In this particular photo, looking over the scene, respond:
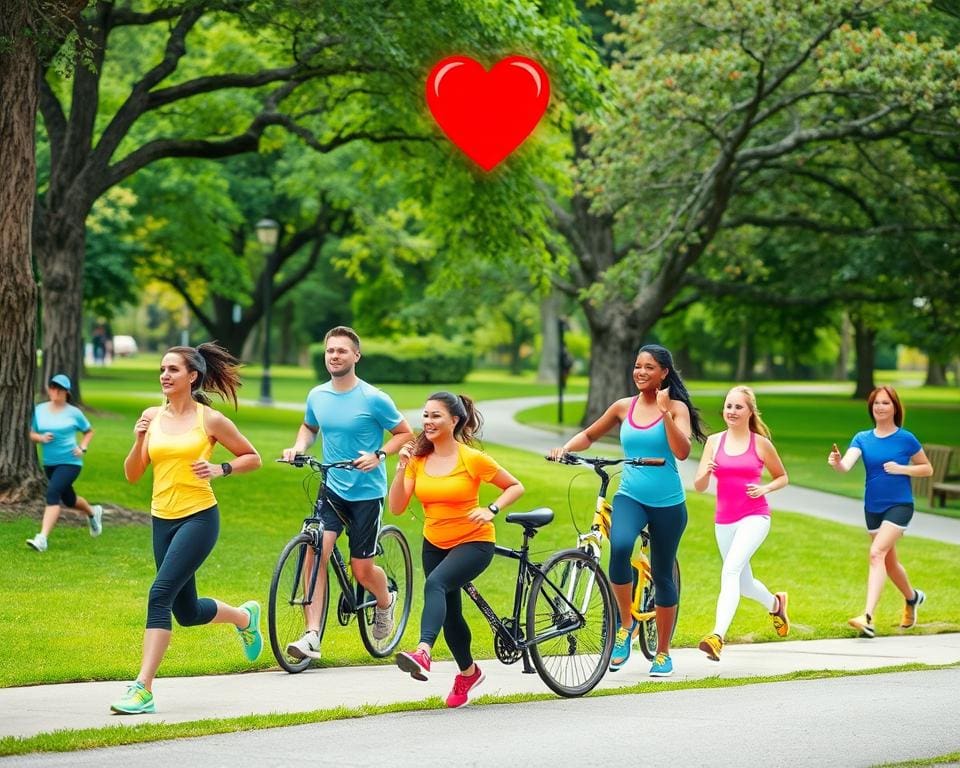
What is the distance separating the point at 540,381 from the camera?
74188 mm

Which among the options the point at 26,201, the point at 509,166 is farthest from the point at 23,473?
the point at 509,166

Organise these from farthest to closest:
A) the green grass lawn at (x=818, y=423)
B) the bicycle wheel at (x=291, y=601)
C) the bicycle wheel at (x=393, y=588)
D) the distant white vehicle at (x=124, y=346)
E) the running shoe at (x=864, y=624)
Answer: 1. the distant white vehicle at (x=124, y=346)
2. the green grass lawn at (x=818, y=423)
3. the running shoe at (x=864, y=624)
4. the bicycle wheel at (x=393, y=588)
5. the bicycle wheel at (x=291, y=601)

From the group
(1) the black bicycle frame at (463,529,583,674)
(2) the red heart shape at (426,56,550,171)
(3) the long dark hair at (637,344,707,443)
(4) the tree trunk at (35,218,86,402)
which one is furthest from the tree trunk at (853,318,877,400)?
(1) the black bicycle frame at (463,529,583,674)

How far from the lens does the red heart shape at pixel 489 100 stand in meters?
18.0

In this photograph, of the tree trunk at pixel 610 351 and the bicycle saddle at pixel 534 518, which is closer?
the bicycle saddle at pixel 534 518

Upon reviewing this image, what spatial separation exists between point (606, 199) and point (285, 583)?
1849 cm

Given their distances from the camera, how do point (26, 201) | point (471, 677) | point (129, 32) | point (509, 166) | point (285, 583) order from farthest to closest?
point (129, 32), point (509, 166), point (26, 201), point (285, 583), point (471, 677)

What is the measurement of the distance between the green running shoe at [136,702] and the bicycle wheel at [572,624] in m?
1.95

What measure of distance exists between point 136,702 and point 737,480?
419 cm

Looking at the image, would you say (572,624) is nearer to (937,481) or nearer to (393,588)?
(393,588)

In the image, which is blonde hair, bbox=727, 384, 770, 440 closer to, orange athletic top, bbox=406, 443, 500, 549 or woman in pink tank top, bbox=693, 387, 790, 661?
woman in pink tank top, bbox=693, 387, 790, 661

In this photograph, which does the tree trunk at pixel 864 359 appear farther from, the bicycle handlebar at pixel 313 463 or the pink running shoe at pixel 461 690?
the pink running shoe at pixel 461 690

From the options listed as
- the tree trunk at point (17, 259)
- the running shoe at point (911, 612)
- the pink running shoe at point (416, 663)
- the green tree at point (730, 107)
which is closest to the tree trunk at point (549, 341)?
the green tree at point (730, 107)

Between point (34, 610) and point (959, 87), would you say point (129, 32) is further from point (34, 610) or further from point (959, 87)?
point (34, 610)
